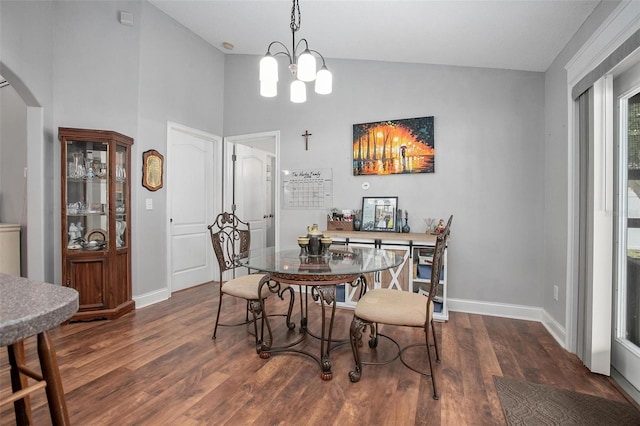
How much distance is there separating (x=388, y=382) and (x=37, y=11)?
4.28 m

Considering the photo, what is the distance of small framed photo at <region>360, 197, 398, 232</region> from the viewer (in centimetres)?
351

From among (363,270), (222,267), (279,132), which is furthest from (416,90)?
(222,267)

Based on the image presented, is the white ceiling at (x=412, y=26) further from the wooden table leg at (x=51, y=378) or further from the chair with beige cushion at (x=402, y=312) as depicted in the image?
the wooden table leg at (x=51, y=378)

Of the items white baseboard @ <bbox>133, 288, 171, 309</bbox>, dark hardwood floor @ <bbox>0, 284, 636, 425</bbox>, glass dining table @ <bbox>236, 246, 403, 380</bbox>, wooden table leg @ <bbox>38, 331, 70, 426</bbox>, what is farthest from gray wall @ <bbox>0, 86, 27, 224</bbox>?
wooden table leg @ <bbox>38, 331, 70, 426</bbox>

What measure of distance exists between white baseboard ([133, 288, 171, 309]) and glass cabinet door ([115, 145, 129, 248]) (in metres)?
0.63

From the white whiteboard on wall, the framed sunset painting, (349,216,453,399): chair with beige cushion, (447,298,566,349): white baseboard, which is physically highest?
the framed sunset painting

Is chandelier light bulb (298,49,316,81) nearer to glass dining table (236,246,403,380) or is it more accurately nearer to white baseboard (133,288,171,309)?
glass dining table (236,246,403,380)

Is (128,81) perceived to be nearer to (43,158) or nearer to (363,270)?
(43,158)

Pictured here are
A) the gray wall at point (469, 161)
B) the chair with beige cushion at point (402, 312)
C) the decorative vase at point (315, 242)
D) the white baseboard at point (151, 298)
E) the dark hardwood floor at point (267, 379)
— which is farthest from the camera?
the white baseboard at point (151, 298)

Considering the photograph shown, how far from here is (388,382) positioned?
6.48ft

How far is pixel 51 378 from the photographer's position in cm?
79

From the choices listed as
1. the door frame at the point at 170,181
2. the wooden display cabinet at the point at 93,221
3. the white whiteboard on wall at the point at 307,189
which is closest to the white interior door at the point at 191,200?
the door frame at the point at 170,181

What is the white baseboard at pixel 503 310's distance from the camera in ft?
9.76

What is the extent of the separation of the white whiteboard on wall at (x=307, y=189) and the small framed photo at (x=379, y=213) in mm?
484
